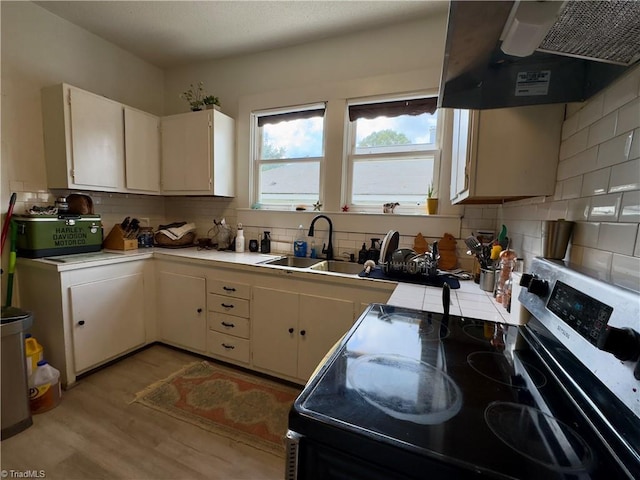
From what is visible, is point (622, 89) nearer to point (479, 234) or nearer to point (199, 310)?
point (479, 234)

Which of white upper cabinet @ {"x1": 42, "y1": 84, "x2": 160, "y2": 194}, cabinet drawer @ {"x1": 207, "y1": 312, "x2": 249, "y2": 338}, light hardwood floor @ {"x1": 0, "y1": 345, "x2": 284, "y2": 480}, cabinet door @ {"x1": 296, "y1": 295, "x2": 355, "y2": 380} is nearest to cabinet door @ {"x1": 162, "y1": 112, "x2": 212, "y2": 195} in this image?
white upper cabinet @ {"x1": 42, "y1": 84, "x2": 160, "y2": 194}

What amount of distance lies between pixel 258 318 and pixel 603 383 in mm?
1885

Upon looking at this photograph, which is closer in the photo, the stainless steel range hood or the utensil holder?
the stainless steel range hood

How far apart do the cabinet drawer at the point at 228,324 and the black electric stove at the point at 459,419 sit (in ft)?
5.20

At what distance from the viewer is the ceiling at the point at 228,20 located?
2.13m

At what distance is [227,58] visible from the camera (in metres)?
2.91

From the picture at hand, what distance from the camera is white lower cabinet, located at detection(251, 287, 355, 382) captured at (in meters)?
1.90

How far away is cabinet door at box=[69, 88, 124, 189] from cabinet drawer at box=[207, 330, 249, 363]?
62.6 inches

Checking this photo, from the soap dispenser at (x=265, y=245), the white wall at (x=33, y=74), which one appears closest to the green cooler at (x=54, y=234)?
the white wall at (x=33, y=74)

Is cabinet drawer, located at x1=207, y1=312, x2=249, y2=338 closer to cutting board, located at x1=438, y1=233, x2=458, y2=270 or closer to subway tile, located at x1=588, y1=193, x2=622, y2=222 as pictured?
cutting board, located at x1=438, y1=233, x2=458, y2=270

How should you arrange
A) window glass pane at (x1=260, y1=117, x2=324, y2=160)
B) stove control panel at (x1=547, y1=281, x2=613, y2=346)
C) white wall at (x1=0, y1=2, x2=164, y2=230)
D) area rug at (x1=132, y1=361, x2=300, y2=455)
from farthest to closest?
window glass pane at (x1=260, y1=117, x2=324, y2=160)
white wall at (x1=0, y1=2, x2=164, y2=230)
area rug at (x1=132, y1=361, x2=300, y2=455)
stove control panel at (x1=547, y1=281, x2=613, y2=346)

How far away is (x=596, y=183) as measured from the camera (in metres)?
0.84

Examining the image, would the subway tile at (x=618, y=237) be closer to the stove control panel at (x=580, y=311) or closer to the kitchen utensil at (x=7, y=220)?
the stove control panel at (x=580, y=311)

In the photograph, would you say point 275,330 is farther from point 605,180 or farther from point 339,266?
point 605,180
